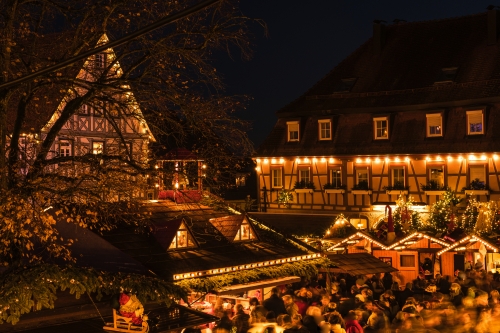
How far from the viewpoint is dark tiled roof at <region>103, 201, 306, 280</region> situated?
1761 cm

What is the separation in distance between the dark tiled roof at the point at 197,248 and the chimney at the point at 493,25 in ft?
50.8

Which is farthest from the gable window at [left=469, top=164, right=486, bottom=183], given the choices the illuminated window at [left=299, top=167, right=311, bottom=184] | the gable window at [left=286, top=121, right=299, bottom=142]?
the gable window at [left=286, top=121, right=299, bottom=142]

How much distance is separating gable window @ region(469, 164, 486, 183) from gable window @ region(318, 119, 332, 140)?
6817 millimetres

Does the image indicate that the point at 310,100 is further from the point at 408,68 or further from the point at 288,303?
the point at 288,303

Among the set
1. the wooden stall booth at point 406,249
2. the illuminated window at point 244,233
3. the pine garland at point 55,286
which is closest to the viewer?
the pine garland at point 55,286

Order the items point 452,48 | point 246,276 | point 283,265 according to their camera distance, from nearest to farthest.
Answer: point 246,276, point 283,265, point 452,48

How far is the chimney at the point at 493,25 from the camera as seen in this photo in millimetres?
32594

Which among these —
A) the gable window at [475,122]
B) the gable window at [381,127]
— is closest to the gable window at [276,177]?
the gable window at [381,127]

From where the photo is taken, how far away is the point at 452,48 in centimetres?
3416

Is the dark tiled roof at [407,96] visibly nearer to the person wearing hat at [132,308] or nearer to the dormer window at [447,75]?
the dormer window at [447,75]

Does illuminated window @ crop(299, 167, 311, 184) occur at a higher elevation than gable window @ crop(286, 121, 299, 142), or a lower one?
lower

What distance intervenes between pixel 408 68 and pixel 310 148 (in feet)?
17.4

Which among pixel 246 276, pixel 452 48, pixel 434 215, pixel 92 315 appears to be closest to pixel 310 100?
pixel 452 48

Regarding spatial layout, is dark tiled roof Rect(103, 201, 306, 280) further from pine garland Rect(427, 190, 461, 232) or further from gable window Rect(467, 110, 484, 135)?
gable window Rect(467, 110, 484, 135)
